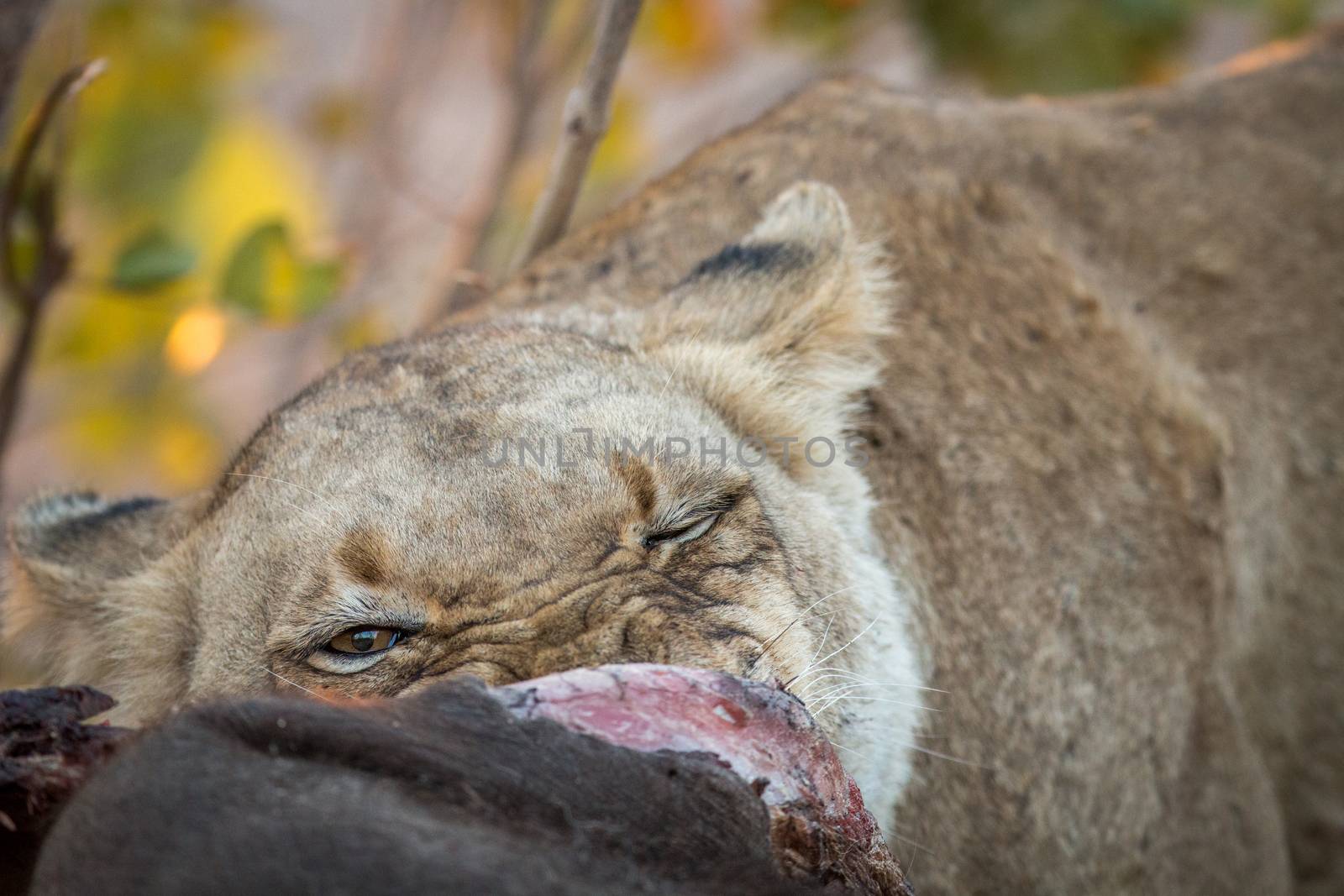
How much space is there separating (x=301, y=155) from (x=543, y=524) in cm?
669

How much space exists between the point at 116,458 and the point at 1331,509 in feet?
19.0

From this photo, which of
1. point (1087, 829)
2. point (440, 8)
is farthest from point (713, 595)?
point (440, 8)

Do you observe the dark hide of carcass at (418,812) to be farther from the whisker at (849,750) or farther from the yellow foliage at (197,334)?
the yellow foliage at (197,334)

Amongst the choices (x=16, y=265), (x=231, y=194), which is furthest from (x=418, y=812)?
(x=231, y=194)

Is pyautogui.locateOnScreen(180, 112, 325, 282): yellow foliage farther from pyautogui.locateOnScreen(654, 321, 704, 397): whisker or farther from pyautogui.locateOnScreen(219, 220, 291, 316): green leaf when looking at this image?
pyautogui.locateOnScreen(654, 321, 704, 397): whisker

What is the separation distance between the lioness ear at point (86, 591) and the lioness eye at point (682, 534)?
1029 mm

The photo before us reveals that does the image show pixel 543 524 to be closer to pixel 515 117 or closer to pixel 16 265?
pixel 16 265

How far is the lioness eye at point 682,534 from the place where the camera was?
2.45 m

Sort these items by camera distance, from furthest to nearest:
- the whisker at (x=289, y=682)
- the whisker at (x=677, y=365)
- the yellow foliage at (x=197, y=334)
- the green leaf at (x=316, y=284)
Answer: the yellow foliage at (x=197, y=334) < the green leaf at (x=316, y=284) < the whisker at (x=677, y=365) < the whisker at (x=289, y=682)

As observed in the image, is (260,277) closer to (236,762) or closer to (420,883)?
(236,762)

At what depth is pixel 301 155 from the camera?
8383 millimetres

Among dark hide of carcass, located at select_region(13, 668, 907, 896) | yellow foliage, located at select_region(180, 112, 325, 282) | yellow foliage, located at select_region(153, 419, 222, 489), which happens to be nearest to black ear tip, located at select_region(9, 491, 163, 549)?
dark hide of carcass, located at select_region(13, 668, 907, 896)

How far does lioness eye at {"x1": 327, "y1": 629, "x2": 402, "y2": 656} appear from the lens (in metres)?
2.31

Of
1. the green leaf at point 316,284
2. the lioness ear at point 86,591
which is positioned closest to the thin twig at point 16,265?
the green leaf at point 316,284
